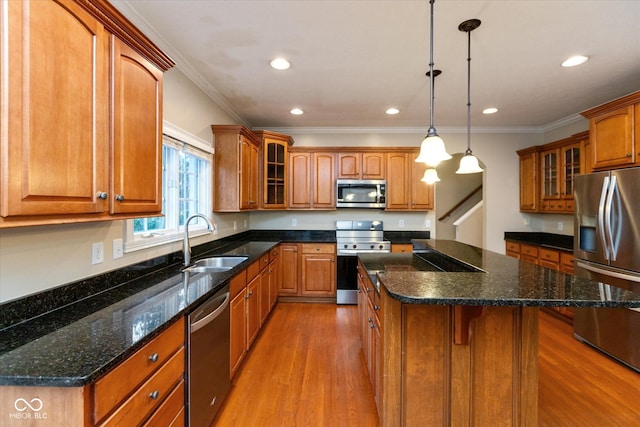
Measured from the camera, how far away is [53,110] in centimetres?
103

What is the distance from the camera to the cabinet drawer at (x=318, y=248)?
4.18m

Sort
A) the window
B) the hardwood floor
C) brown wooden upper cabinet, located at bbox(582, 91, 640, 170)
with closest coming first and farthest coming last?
the hardwood floor < the window < brown wooden upper cabinet, located at bbox(582, 91, 640, 170)

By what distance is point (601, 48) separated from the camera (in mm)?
2279

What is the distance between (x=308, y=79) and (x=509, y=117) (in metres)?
2.99

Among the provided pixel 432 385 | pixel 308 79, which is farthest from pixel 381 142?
pixel 432 385

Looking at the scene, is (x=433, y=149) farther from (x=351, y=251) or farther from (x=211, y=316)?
(x=351, y=251)

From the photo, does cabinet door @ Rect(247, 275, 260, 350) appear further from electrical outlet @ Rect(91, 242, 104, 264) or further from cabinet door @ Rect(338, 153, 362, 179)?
cabinet door @ Rect(338, 153, 362, 179)

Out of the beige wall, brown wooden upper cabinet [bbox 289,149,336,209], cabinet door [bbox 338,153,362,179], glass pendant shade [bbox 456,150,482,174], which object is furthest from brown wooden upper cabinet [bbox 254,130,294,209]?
glass pendant shade [bbox 456,150,482,174]

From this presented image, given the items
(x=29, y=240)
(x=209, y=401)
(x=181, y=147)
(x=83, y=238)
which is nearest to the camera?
(x=29, y=240)

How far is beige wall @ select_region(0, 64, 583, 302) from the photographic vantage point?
127 cm

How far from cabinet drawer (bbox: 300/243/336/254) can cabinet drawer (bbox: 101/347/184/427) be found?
280 centimetres

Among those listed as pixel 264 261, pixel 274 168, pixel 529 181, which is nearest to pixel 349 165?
pixel 274 168

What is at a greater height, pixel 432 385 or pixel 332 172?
pixel 332 172

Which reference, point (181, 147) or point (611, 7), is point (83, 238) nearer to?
point (181, 147)
